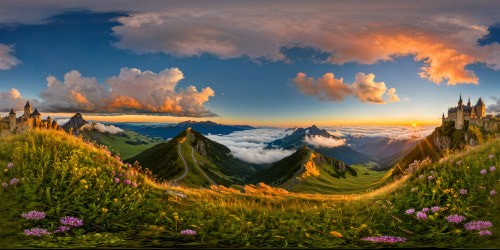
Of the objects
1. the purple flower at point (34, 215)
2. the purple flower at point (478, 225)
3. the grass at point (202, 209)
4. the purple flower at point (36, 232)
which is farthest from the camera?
the purple flower at point (34, 215)

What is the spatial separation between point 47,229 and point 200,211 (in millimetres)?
5221

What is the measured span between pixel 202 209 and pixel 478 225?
31.9ft

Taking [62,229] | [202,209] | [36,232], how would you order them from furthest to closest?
[202,209], [62,229], [36,232]

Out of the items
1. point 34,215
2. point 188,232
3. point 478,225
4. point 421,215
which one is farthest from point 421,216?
point 34,215

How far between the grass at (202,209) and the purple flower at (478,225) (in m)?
0.24

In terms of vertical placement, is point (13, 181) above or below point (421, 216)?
above

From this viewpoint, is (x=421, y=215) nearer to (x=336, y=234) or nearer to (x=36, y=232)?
(x=336, y=234)

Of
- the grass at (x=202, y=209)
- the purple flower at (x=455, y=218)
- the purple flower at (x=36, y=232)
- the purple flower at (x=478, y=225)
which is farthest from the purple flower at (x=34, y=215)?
the purple flower at (x=478, y=225)

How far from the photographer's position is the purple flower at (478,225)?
1230 cm

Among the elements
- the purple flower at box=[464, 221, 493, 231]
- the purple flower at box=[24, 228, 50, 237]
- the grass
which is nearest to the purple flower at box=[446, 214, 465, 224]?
the grass

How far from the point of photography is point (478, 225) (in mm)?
12453

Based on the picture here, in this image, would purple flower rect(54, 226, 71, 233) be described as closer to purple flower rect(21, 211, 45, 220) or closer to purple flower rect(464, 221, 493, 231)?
purple flower rect(21, 211, 45, 220)

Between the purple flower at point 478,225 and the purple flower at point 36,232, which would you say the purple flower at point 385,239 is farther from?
the purple flower at point 36,232

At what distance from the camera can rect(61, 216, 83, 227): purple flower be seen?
12.4 meters
